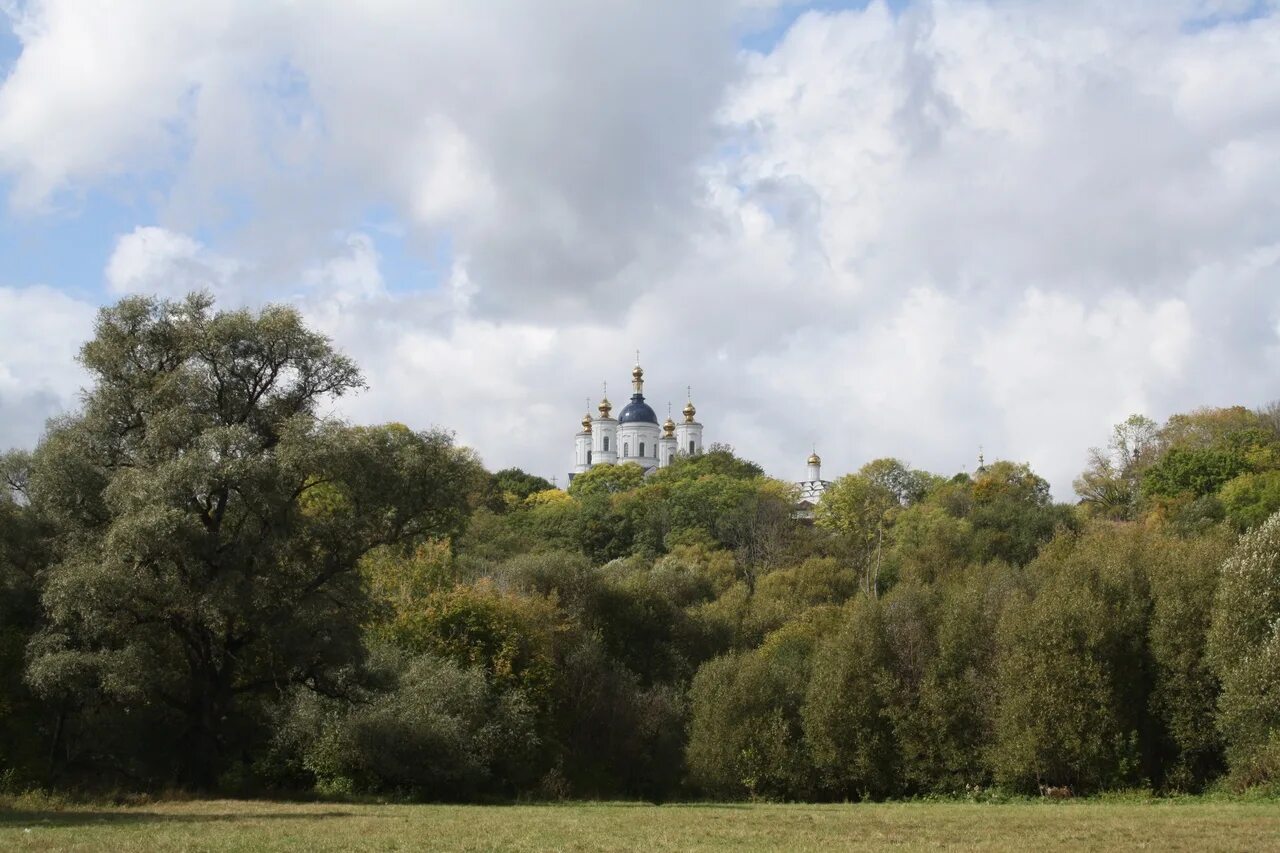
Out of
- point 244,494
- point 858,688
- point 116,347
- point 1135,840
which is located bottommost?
point 1135,840

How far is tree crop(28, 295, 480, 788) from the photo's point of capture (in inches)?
1243

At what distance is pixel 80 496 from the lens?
1308 inches

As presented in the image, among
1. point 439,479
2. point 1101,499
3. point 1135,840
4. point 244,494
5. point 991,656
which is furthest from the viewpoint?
point 1101,499

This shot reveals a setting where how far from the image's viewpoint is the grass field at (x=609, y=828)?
20.8 metres

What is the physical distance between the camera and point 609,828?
2423 cm

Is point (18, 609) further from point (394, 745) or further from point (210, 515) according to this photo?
point (394, 745)

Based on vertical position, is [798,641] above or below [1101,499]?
below

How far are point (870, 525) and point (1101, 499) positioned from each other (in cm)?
1882

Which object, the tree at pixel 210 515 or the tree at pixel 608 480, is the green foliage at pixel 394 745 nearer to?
the tree at pixel 210 515

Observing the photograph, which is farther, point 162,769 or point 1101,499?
point 1101,499

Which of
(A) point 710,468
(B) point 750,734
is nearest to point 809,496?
(A) point 710,468

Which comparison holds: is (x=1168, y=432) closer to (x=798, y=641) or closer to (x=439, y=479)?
(x=798, y=641)

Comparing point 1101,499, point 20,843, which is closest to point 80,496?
point 20,843

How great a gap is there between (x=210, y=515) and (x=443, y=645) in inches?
573
